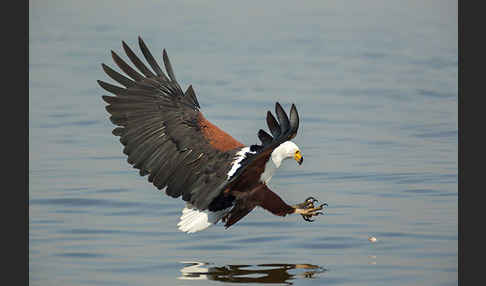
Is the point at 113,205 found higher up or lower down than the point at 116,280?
higher up

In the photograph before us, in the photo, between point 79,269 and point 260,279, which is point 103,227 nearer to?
point 79,269

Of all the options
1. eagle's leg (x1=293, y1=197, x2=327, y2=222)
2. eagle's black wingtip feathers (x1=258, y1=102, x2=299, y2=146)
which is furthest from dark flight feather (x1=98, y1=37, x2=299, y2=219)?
eagle's leg (x1=293, y1=197, x2=327, y2=222)

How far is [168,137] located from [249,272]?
→ 131 centimetres

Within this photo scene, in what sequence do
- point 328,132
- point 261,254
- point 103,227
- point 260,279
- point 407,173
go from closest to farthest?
point 260,279
point 261,254
point 103,227
point 407,173
point 328,132

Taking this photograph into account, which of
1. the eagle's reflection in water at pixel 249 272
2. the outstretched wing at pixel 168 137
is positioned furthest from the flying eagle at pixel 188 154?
the eagle's reflection in water at pixel 249 272

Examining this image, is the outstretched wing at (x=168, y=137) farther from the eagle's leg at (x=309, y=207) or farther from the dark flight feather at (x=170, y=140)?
the eagle's leg at (x=309, y=207)

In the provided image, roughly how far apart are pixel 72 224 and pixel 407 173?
131 inches

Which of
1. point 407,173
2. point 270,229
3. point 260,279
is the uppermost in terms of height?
point 407,173

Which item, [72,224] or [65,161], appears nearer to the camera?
[72,224]

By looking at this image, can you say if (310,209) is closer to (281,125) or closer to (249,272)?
(249,272)

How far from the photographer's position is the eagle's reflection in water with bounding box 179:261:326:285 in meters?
6.16

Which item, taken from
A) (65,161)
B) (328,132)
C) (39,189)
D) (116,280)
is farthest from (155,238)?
(328,132)

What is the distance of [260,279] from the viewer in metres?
6.14

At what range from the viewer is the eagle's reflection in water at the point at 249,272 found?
20.2 feet
